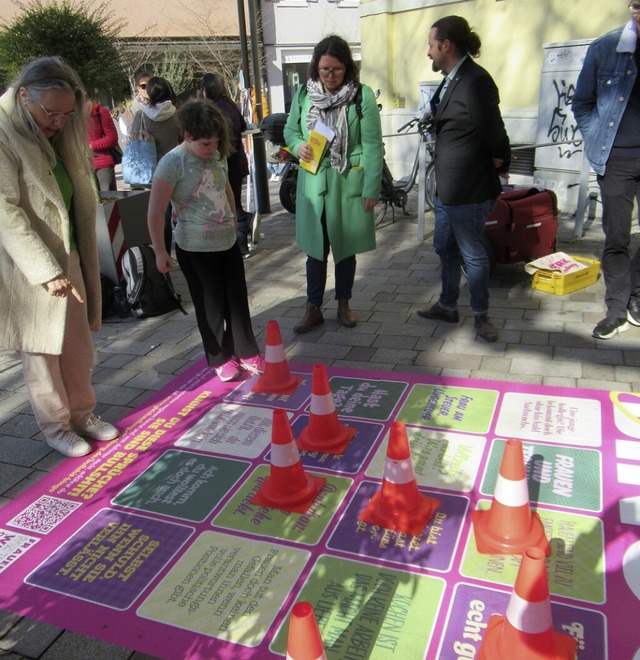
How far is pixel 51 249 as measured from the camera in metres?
2.95

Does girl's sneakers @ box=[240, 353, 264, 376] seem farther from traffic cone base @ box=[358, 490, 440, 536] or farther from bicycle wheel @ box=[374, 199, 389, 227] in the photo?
bicycle wheel @ box=[374, 199, 389, 227]

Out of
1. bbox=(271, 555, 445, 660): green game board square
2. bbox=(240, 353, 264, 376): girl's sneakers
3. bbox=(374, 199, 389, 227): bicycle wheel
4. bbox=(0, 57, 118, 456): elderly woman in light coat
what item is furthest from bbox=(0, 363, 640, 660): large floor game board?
bbox=(374, 199, 389, 227): bicycle wheel

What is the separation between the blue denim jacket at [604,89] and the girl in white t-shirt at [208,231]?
2.38 metres

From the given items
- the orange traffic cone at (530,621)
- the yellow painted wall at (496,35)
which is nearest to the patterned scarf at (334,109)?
the orange traffic cone at (530,621)

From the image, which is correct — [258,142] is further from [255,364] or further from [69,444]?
[69,444]

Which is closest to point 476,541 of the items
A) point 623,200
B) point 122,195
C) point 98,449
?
point 98,449

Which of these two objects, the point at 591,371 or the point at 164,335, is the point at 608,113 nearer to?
the point at 591,371

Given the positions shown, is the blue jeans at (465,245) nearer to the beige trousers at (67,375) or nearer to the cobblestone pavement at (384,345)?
the cobblestone pavement at (384,345)

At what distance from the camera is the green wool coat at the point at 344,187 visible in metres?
4.38

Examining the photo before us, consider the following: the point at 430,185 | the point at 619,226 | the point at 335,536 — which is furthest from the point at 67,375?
the point at 430,185

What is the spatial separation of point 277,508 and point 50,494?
1152 mm

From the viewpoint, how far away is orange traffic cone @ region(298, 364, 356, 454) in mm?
3215

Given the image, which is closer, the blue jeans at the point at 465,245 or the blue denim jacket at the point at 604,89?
the blue denim jacket at the point at 604,89

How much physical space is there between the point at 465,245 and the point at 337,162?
107 cm
